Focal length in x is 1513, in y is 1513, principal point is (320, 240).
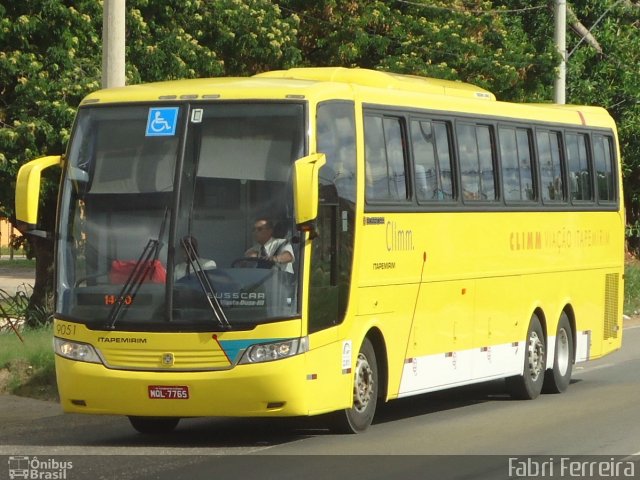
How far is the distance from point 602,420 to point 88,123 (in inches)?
222

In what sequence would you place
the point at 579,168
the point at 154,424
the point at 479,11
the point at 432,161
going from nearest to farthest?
the point at 154,424 → the point at 432,161 → the point at 579,168 → the point at 479,11

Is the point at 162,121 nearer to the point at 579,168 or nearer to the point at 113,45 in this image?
the point at 113,45

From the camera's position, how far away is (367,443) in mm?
12836

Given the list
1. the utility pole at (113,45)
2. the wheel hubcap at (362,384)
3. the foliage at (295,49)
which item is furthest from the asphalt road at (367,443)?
the foliage at (295,49)

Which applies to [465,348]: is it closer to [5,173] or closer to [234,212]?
[234,212]

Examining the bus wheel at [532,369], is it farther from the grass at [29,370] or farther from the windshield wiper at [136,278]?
the windshield wiper at [136,278]

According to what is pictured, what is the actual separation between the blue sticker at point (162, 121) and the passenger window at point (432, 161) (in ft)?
9.33

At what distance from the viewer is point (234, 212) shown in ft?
40.9

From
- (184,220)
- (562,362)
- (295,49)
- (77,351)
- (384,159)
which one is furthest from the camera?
(295,49)

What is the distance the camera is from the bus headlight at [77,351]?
41.0ft

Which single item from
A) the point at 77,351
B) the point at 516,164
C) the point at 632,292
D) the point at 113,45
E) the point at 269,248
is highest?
the point at 113,45

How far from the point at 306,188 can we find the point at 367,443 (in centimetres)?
237

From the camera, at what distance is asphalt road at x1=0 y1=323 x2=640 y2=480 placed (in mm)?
11266

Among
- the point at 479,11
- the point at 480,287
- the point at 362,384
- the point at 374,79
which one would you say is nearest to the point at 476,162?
the point at 480,287
